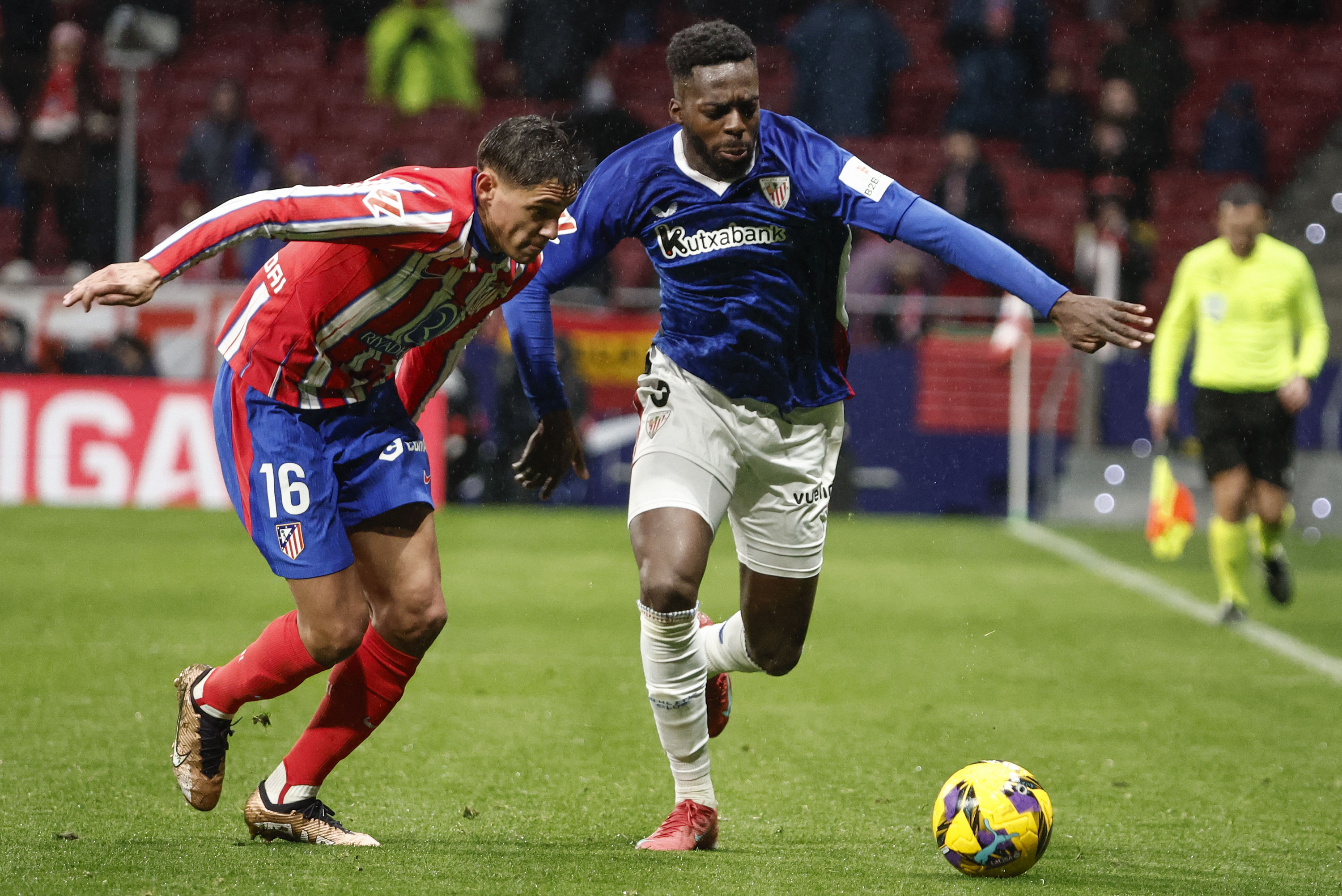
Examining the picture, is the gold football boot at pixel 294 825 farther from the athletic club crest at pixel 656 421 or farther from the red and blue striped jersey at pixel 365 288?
the athletic club crest at pixel 656 421

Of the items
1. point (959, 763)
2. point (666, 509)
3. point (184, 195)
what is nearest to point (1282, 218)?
point (184, 195)

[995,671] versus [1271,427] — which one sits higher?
[1271,427]

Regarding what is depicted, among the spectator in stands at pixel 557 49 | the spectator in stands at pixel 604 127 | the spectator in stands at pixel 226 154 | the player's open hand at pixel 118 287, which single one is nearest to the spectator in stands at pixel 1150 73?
the spectator in stands at pixel 604 127

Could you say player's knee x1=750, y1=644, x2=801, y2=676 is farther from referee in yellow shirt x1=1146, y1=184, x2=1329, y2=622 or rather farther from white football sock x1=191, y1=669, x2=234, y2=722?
referee in yellow shirt x1=1146, y1=184, x2=1329, y2=622

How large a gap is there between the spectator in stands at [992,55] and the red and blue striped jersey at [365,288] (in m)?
13.0

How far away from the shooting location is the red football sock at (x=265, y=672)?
14.2 feet

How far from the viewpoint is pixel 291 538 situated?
427 centimetres

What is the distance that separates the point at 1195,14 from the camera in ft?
65.0

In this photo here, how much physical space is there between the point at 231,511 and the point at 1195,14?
12743 millimetres

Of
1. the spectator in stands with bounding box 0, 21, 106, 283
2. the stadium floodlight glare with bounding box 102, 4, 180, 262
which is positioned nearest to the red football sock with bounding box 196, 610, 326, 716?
the stadium floodlight glare with bounding box 102, 4, 180, 262

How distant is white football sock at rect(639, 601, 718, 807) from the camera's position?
4570mm

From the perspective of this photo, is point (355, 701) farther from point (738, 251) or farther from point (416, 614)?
point (738, 251)

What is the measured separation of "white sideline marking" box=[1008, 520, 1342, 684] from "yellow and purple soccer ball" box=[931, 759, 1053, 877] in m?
3.95

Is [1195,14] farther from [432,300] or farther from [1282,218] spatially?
[432,300]
